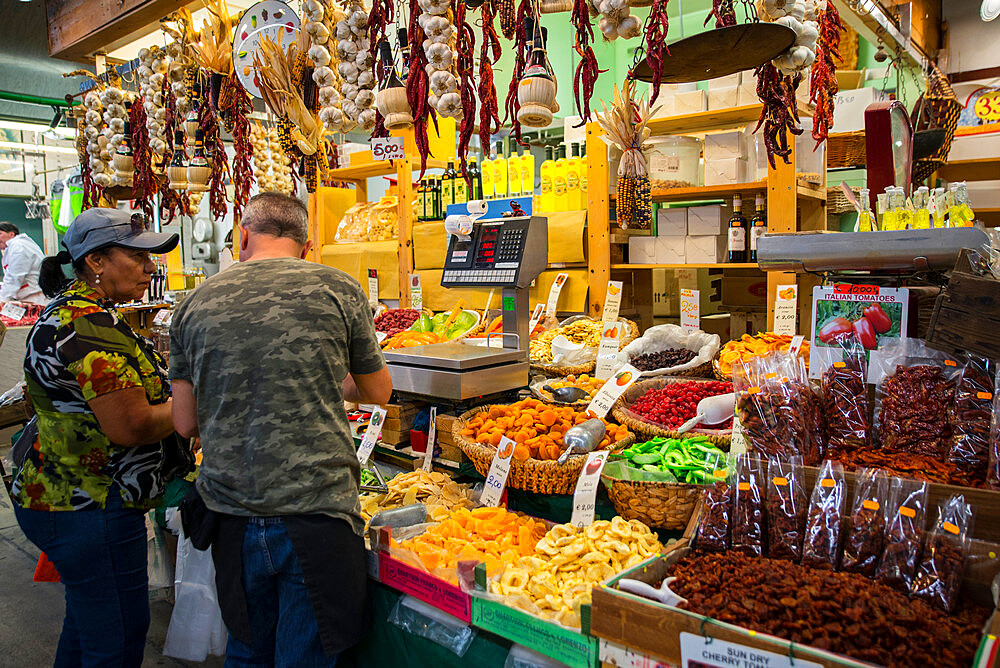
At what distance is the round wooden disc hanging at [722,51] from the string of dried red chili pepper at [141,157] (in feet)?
15.4

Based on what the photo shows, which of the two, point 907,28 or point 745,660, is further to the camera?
point 907,28

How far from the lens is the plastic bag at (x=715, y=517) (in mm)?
1540

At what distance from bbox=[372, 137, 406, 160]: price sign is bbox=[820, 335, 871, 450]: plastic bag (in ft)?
8.86

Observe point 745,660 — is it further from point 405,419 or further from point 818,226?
point 818,226

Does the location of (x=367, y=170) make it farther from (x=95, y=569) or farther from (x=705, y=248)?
(x=95, y=569)

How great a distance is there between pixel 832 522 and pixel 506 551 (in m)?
0.85

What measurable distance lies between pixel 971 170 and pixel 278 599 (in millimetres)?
7471

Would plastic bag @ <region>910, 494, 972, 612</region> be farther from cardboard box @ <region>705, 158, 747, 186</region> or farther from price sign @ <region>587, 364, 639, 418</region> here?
cardboard box @ <region>705, 158, 747, 186</region>

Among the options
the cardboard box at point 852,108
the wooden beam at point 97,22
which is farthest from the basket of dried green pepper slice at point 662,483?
the cardboard box at point 852,108

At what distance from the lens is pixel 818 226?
3.97 meters

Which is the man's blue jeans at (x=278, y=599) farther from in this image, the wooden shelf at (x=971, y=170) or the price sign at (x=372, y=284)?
the wooden shelf at (x=971, y=170)

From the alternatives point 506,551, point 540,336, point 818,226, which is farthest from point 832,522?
point 818,226

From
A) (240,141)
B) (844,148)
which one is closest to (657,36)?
(844,148)

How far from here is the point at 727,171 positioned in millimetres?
3713
